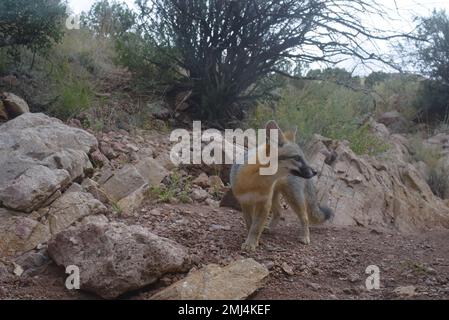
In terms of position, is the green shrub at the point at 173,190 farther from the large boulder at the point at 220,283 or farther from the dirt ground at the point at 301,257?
the large boulder at the point at 220,283

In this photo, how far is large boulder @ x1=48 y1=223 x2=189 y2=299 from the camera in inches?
141

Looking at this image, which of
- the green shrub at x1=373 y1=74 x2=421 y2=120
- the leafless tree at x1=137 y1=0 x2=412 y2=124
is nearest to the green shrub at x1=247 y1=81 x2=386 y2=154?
the leafless tree at x1=137 y1=0 x2=412 y2=124

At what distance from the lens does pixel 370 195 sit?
679cm

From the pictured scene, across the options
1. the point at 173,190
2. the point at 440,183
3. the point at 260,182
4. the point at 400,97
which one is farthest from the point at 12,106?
the point at 400,97

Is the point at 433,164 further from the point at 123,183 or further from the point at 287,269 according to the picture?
the point at 287,269

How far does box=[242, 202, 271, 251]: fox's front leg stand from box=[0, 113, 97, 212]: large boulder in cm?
176

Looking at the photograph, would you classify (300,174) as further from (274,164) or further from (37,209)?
(37,209)

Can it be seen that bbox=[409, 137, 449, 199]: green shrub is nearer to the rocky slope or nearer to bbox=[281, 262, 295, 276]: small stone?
the rocky slope

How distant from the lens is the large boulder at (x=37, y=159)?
4680 mm

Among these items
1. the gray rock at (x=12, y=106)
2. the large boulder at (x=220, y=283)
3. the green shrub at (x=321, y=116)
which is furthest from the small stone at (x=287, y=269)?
the gray rock at (x=12, y=106)

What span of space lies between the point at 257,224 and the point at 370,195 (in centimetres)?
259

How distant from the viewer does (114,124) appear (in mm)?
8086

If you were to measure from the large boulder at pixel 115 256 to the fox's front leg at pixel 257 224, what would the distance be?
0.86 meters

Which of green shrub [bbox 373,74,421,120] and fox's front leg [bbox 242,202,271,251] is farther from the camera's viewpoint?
green shrub [bbox 373,74,421,120]
